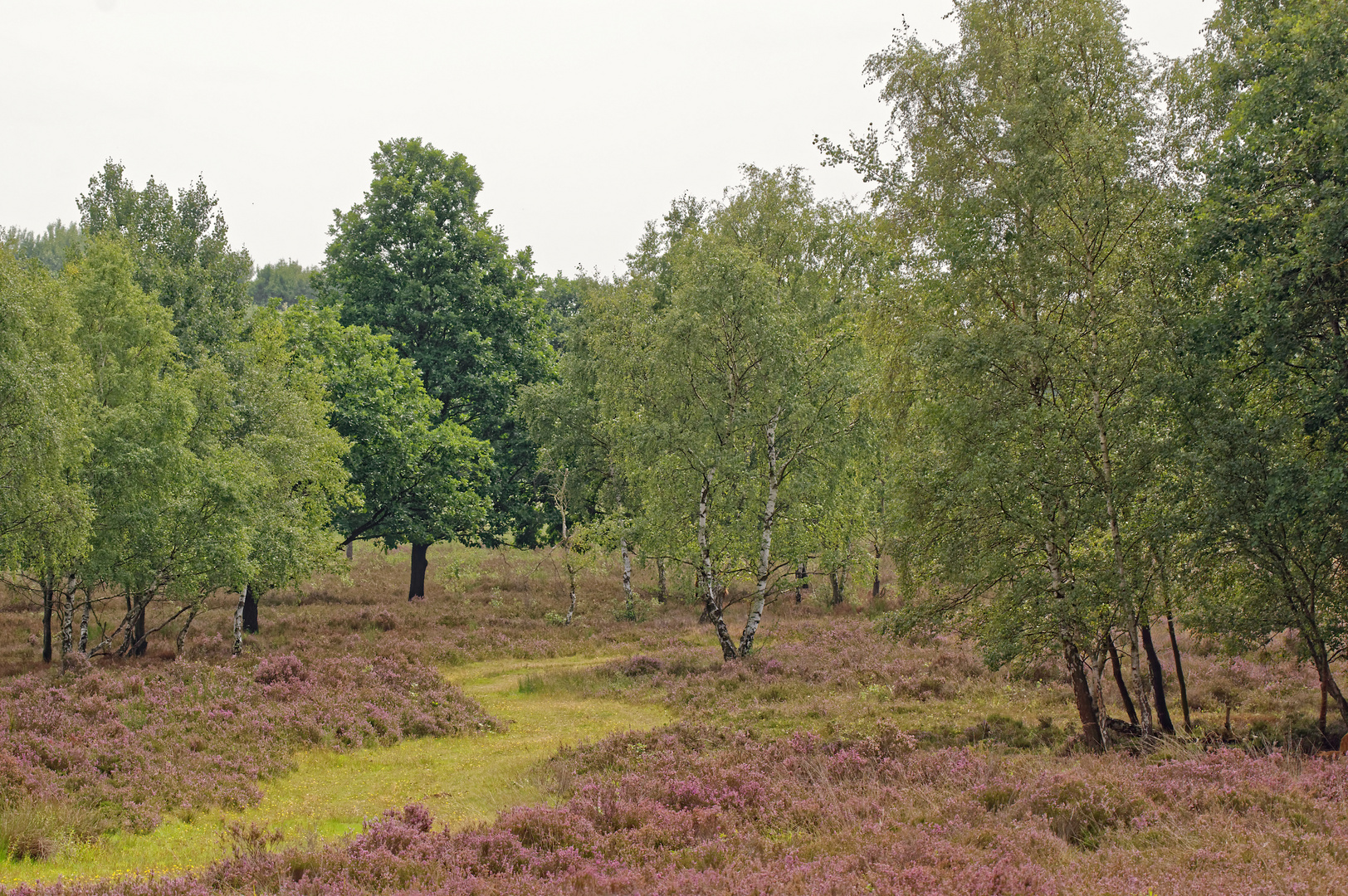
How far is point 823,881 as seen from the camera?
26.5ft

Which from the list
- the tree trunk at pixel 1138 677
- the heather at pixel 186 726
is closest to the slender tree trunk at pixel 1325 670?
the tree trunk at pixel 1138 677

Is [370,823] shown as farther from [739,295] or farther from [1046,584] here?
[739,295]

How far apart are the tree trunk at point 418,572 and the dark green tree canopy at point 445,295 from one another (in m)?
2.92

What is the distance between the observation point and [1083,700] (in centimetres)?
1491

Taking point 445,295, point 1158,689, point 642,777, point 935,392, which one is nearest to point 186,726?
point 642,777

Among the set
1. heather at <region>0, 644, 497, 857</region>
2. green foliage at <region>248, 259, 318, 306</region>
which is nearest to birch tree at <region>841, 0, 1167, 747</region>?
heather at <region>0, 644, 497, 857</region>

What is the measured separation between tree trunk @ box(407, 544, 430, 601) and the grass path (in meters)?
14.3

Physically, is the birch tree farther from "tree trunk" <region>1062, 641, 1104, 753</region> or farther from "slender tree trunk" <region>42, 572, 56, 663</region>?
"slender tree trunk" <region>42, 572, 56, 663</region>

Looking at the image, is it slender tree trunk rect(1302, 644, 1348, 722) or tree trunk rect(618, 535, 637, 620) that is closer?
slender tree trunk rect(1302, 644, 1348, 722)

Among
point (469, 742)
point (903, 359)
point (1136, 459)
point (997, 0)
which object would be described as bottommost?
point (469, 742)

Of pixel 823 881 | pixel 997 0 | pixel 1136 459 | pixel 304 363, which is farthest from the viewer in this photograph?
pixel 304 363

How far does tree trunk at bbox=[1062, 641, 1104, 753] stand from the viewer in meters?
14.6

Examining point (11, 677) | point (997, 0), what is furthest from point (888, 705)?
point (11, 677)

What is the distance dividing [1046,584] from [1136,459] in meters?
2.56
